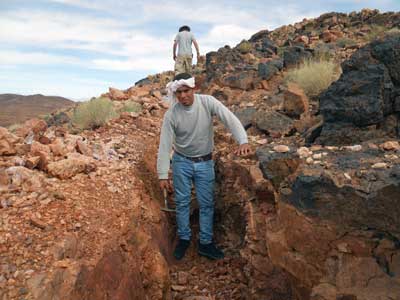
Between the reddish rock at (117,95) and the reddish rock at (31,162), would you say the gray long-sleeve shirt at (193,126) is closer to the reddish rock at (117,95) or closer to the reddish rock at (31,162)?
the reddish rock at (31,162)

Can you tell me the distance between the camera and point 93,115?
233 inches

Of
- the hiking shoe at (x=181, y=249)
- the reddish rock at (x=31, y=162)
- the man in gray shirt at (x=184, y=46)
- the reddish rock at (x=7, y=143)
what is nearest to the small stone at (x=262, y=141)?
the hiking shoe at (x=181, y=249)

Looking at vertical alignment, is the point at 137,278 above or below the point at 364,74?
below

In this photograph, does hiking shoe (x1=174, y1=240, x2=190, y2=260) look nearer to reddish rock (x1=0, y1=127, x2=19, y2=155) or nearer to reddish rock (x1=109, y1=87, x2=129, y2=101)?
reddish rock (x1=0, y1=127, x2=19, y2=155)

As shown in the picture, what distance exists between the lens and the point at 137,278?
3.57 m

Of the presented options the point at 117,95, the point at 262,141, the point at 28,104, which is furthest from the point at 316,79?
the point at 28,104

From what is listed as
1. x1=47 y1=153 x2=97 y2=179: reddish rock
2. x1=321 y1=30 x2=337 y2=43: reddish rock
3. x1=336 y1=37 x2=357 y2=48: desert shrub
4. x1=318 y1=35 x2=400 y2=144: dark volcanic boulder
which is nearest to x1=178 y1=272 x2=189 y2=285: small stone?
x1=47 y1=153 x2=97 y2=179: reddish rock

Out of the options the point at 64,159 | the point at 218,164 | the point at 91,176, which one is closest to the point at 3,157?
the point at 64,159

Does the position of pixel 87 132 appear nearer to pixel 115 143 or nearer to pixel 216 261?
pixel 115 143

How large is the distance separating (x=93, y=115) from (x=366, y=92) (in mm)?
3992

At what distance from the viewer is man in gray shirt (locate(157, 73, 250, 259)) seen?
3831 mm

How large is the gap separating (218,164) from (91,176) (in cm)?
164

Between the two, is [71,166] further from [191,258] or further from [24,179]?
[191,258]

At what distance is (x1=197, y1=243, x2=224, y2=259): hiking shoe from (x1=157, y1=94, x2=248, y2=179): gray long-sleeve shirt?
103cm
